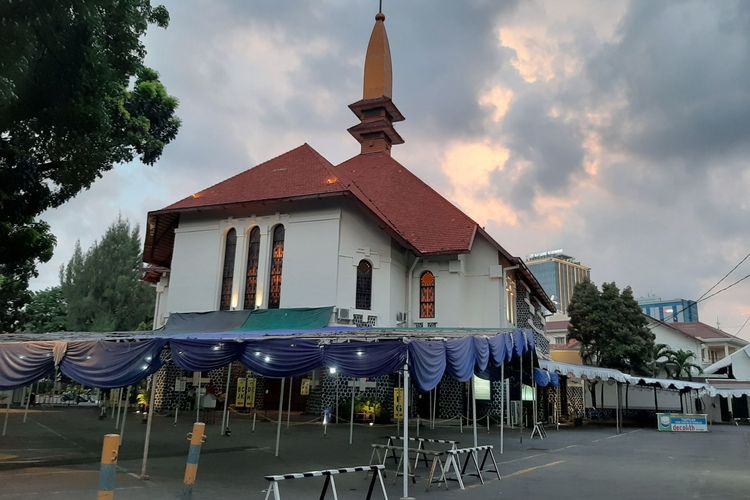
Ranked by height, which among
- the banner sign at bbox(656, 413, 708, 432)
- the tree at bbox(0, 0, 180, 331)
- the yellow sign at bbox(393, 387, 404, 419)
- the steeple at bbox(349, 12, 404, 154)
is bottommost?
the banner sign at bbox(656, 413, 708, 432)

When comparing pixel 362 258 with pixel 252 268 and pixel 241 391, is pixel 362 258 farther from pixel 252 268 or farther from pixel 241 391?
pixel 241 391

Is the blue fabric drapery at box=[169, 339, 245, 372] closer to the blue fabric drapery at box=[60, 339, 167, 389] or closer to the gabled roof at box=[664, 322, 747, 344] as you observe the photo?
the blue fabric drapery at box=[60, 339, 167, 389]

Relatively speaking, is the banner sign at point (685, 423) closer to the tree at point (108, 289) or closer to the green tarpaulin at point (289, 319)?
the green tarpaulin at point (289, 319)

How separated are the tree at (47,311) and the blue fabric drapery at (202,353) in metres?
35.0

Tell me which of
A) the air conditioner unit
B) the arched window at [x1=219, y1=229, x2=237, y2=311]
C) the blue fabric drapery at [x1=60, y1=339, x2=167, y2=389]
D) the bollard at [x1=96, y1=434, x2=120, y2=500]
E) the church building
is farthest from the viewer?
the arched window at [x1=219, y1=229, x2=237, y2=311]

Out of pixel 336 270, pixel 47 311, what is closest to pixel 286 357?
pixel 336 270

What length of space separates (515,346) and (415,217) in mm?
15044

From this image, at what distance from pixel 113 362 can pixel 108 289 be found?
104 feet

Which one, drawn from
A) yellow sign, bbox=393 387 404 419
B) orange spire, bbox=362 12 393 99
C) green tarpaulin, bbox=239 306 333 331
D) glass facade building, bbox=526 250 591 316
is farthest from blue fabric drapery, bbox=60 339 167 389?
glass facade building, bbox=526 250 591 316

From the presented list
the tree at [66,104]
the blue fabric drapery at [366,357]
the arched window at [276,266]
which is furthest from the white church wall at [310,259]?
the blue fabric drapery at [366,357]

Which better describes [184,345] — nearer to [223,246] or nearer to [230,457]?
[230,457]

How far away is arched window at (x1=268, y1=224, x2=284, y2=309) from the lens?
23.3 metres

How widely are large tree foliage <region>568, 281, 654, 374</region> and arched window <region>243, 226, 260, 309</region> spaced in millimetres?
25065

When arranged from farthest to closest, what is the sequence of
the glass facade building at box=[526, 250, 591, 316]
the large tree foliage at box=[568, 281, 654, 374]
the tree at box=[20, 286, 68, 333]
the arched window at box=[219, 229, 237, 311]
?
the glass facade building at box=[526, 250, 591, 316] < the tree at box=[20, 286, 68, 333] < the large tree foliage at box=[568, 281, 654, 374] < the arched window at box=[219, 229, 237, 311]
